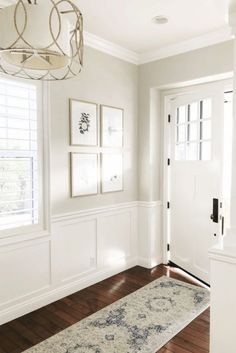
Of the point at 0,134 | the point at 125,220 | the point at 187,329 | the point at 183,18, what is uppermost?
the point at 183,18

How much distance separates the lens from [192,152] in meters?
3.77

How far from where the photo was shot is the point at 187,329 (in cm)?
262

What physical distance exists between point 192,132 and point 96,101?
127 cm

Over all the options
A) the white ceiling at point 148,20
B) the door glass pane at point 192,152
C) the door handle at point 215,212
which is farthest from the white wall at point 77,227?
the door handle at point 215,212

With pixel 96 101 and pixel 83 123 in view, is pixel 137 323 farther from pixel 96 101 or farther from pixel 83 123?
pixel 96 101

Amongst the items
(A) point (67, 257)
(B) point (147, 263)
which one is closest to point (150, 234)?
(B) point (147, 263)

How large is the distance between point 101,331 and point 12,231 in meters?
1.18

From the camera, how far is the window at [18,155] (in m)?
2.63

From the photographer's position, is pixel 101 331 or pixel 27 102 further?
pixel 27 102

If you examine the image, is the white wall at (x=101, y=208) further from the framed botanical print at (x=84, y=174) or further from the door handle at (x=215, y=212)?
the door handle at (x=215, y=212)

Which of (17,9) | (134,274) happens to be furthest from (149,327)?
(17,9)

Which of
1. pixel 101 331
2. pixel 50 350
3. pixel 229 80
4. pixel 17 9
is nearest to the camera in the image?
pixel 17 9

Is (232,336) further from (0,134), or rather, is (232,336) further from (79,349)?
(0,134)

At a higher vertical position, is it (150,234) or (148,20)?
(148,20)
